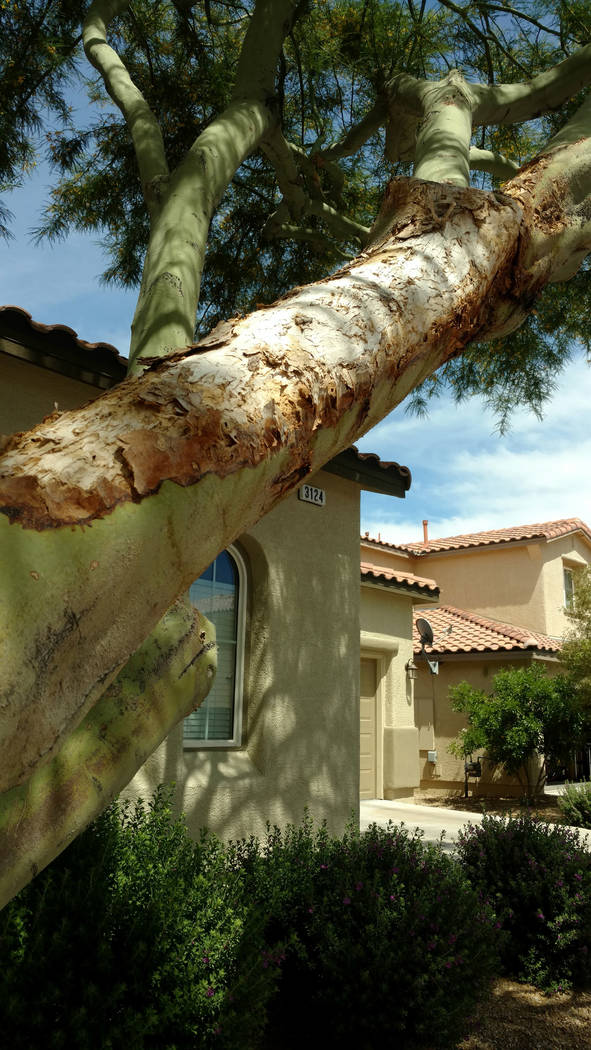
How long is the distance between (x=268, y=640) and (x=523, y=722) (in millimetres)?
8963

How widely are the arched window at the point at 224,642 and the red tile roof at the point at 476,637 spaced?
34.6ft

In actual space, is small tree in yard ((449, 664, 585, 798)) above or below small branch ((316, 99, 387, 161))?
below

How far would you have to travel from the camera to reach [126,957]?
3254 millimetres

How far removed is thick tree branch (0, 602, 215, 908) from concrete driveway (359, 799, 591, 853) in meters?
8.84

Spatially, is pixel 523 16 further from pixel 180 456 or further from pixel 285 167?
pixel 180 456

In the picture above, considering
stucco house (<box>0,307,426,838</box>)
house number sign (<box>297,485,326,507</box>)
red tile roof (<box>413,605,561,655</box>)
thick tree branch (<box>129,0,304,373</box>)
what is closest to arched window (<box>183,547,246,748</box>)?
stucco house (<box>0,307,426,838</box>)

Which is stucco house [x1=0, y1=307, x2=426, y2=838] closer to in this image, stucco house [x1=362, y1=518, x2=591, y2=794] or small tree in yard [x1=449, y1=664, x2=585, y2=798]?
small tree in yard [x1=449, y1=664, x2=585, y2=798]

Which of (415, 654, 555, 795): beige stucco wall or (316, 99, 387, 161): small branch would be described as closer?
(316, 99, 387, 161): small branch

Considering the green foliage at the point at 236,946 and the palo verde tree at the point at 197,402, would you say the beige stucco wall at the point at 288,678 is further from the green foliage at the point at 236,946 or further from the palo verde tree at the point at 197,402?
the palo verde tree at the point at 197,402

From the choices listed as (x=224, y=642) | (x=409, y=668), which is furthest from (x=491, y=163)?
(x=409, y=668)

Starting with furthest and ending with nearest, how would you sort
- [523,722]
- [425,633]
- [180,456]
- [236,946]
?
[425,633], [523,722], [236,946], [180,456]

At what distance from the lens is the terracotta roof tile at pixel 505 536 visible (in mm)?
20603

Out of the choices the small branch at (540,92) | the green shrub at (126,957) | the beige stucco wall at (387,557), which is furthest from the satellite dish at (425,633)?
the green shrub at (126,957)

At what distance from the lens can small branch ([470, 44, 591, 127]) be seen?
15.0ft
